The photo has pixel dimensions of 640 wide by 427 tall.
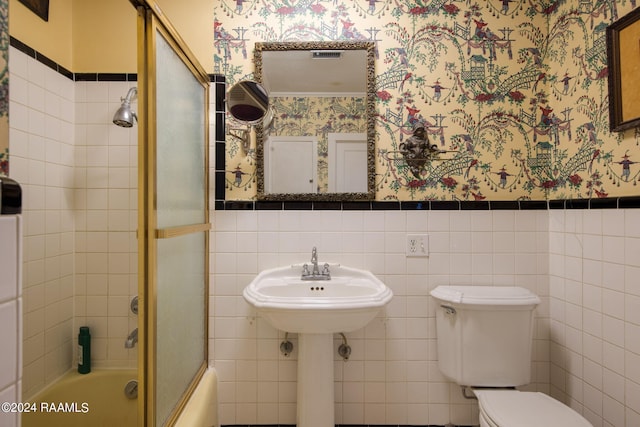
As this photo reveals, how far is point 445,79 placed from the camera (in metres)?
1.62

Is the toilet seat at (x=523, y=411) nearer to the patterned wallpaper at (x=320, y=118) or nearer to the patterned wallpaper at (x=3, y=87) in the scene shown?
the patterned wallpaper at (x=320, y=118)

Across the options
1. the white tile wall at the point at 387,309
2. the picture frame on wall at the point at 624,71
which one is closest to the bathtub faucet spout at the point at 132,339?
the white tile wall at the point at 387,309

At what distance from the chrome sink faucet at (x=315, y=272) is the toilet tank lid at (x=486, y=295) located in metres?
0.51

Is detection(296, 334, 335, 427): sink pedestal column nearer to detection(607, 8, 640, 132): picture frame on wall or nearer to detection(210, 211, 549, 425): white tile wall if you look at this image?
detection(210, 211, 549, 425): white tile wall

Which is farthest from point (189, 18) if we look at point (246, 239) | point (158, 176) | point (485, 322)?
point (485, 322)

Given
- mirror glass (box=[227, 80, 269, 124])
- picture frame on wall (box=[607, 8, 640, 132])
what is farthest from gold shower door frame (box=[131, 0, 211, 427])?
picture frame on wall (box=[607, 8, 640, 132])

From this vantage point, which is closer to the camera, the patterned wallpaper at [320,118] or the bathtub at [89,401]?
the bathtub at [89,401]

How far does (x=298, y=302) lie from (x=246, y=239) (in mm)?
550

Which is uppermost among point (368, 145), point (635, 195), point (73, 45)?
point (73, 45)

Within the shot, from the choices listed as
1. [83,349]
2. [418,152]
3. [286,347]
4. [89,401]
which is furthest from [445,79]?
[89,401]

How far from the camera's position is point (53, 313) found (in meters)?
1.36

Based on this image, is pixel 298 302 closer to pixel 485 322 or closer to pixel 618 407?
pixel 485 322

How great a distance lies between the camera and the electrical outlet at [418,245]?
5.23 ft

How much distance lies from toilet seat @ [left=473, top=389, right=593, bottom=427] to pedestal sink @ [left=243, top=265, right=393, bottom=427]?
573 millimetres
